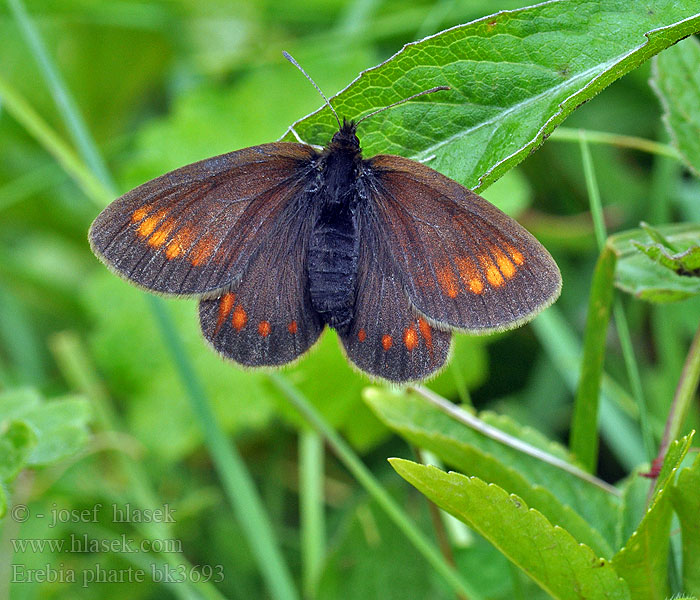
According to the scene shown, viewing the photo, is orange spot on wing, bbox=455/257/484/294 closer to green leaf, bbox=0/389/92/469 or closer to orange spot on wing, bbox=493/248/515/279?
orange spot on wing, bbox=493/248/515/279

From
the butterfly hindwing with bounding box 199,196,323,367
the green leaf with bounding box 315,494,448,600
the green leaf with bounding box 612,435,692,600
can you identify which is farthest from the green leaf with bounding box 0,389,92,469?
the green leaf with bounding box 612,435,692,600

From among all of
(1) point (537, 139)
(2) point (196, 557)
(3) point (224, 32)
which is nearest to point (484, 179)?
(1) point (537, 139)

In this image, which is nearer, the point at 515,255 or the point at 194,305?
the point at 515,255

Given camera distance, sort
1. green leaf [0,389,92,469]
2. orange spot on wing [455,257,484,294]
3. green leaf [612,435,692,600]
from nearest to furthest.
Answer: green leaf [612,435,692,600] < orange spot on wing [455,257,484,294] < green leaf [0,389,92,469]

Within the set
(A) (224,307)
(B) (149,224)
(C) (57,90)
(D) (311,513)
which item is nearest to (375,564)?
(D) (311,513)

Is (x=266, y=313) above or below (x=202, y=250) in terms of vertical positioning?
below

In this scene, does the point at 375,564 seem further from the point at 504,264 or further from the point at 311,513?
the point at 504,264

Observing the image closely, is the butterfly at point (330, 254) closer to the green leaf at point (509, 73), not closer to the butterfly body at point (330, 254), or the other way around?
the butterfly body at point (330, 254)
